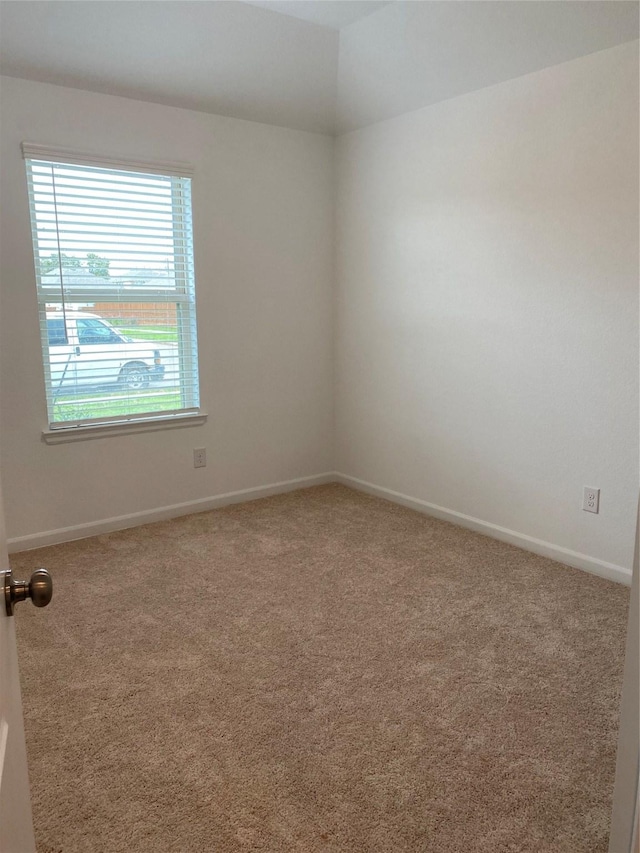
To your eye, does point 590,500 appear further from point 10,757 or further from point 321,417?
point 10,757

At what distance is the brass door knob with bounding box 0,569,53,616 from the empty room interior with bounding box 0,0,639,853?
101cm

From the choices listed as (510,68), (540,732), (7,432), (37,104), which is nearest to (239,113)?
(37,104)

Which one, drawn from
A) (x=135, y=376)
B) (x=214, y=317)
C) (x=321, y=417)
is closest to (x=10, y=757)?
(x=135, y=376)

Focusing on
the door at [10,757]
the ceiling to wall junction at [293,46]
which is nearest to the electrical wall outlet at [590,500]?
the ceiling to wall junction at [293,46]

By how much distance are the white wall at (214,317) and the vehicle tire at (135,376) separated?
0.31 metres

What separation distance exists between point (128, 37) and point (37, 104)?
0.55 metres

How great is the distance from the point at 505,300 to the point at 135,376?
6.74 ft

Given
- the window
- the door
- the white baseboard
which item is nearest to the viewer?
the door

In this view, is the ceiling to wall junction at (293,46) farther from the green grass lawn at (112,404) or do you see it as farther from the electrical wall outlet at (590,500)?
the electrical wall outlet at (590,500)

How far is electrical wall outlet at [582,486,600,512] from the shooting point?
2961 millimetres

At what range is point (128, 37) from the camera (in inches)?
115

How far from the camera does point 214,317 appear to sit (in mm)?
3814

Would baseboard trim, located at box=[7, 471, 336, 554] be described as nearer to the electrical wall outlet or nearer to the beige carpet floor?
the beige carpet floor

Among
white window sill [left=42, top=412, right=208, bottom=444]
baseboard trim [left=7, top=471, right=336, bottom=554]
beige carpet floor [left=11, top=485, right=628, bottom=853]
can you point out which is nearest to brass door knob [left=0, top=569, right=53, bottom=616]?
beige carpet floor [left=11, top=485, right=628, bottom=853]
